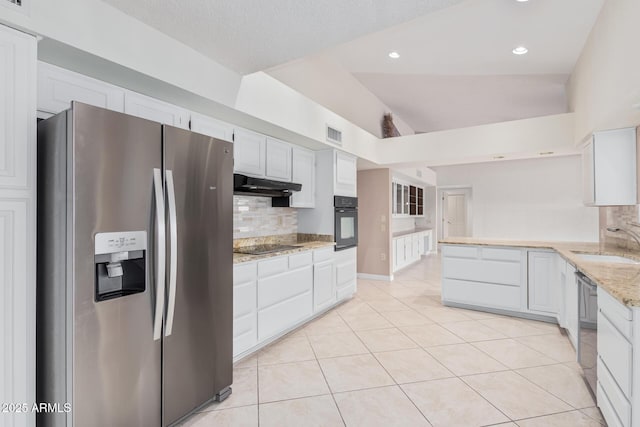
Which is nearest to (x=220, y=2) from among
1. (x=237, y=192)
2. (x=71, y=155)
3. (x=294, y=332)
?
Result: (x=71, y=155)

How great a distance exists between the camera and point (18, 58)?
1.46 meters

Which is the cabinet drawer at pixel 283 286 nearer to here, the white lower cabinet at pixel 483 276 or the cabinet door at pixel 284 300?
the cabinet door at pixel 284 300

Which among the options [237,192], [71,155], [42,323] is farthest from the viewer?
[237,192]

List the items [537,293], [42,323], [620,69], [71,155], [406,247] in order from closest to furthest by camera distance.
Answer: [71,155] < [42,323] < [620,69] < [537,293] < [406,247]

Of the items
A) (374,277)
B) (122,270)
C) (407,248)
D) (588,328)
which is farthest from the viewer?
(407,248)

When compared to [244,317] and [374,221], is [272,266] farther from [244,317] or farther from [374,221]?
[374,221]

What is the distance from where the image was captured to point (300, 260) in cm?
344

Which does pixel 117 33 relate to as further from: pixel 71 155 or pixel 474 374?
pixel 474 374

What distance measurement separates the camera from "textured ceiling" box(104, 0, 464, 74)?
5.83 feet

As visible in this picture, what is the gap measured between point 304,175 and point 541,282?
9.88ft

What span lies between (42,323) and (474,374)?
9.05 ft

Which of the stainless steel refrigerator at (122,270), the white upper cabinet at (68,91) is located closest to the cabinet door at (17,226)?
the stainless steel refrigerator at (122,270)

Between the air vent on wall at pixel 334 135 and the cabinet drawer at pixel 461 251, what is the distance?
199 cm

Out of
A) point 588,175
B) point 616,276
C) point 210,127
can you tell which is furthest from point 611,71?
point 210,127
